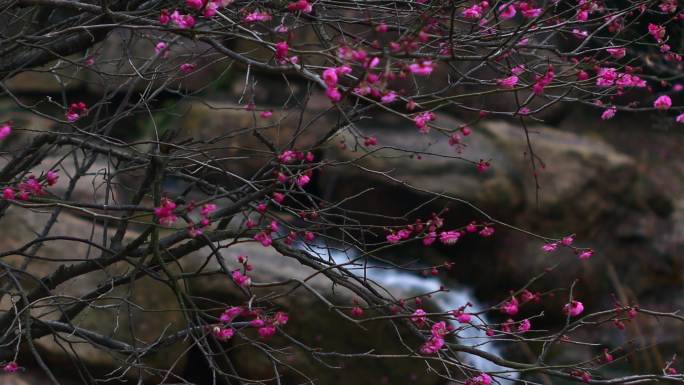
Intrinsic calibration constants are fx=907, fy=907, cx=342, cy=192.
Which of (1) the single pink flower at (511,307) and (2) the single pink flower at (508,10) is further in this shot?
(2) the single pink flower at (508,10)

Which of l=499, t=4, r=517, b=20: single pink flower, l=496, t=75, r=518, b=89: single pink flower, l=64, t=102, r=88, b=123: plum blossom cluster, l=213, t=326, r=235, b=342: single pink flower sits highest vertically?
l=499, t=4, r=517, b=20: single pink flower

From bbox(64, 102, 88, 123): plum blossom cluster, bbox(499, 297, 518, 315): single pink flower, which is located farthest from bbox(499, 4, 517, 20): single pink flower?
bbox(64, 102, 88, 123): plum blossom cluster

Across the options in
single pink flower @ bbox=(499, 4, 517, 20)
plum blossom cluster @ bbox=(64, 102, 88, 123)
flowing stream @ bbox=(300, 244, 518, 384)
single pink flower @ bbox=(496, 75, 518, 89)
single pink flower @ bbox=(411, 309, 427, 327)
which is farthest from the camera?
flowing stream @ bbox=(300, 244, 518, 384)

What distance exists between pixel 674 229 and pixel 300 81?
457 centimetres

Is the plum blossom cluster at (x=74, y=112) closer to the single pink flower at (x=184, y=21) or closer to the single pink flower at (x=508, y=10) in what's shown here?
the single pink flower at (x=184, y=21)

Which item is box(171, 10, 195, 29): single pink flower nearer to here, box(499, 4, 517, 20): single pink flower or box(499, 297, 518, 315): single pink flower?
box(499, 4, 517, 20): single pink flower

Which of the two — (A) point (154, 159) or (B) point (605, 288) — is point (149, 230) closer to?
(A) point (154, 159)

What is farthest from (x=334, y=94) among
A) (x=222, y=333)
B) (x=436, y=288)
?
(x=436, y=288)

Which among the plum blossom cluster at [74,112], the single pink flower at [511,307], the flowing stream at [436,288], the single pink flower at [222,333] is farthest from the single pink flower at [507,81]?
the flowing stream at [436,288]

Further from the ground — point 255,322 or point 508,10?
point 508,10

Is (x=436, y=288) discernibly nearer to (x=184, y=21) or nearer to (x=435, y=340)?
(x=435, y=340)

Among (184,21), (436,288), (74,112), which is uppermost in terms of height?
(184,21)

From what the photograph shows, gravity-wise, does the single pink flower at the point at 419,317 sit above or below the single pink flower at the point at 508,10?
below

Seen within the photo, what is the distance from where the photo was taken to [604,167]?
9852 millimetres
